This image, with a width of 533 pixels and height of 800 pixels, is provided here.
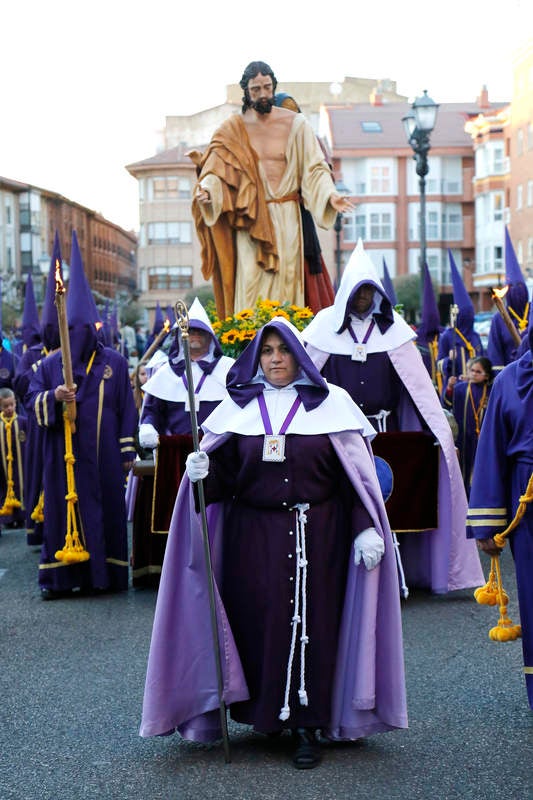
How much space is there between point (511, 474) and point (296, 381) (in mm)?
1091

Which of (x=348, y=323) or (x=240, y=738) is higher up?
(x=348, y=323)

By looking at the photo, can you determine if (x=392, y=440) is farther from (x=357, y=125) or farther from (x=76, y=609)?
(x=357, y=125)

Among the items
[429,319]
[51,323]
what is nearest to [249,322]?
[51,323]

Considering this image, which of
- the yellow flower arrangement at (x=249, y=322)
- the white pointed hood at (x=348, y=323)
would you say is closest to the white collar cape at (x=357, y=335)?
the white pointed hood at (x=348, y=323)

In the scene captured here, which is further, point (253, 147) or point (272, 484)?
point (253, 147)

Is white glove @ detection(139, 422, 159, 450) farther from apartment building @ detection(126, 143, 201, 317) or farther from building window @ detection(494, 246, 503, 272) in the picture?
apartment building @ detection(126, 143, 201, 317)

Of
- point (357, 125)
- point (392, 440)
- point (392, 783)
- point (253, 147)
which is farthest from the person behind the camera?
point (357, 125)

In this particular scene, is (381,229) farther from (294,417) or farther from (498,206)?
Answer: (294,417)

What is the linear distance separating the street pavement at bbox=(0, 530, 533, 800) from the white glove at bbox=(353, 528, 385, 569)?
861 mm

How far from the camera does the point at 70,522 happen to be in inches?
381

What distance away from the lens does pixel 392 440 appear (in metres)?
9.05

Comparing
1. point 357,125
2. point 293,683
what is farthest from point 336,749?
point 357,125

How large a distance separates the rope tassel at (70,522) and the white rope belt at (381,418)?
2230 millimetres

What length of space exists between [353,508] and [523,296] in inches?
310
